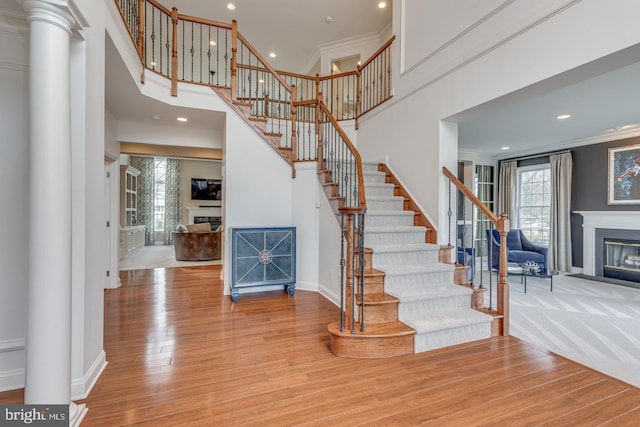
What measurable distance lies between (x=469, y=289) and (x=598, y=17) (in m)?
2.41

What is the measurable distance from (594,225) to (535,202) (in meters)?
1.44

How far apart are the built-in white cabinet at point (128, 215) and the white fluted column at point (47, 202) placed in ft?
20.6

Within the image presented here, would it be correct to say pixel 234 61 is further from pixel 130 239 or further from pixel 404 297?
pixel 130 239

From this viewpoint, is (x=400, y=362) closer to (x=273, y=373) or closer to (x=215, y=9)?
(x=273, y=373)

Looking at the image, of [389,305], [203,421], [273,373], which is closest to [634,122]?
[389,305]

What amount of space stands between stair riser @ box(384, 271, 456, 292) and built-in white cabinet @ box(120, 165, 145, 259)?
660cm

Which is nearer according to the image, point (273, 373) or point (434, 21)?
point (273, 373)

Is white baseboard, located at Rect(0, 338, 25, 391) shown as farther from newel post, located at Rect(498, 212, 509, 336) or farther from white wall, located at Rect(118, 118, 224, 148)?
newel post, located at Rect(498, 212, 509, 336)

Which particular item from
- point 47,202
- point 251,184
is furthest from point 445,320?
point 251,184

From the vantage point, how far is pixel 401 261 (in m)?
3.32

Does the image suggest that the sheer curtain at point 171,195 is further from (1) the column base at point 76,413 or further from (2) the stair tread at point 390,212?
(1) the column base at point 76,413

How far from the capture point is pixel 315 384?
2070 millimetres

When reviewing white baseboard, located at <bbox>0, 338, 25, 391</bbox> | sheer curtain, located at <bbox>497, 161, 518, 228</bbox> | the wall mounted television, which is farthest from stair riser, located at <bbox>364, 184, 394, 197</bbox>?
the wall mounted television

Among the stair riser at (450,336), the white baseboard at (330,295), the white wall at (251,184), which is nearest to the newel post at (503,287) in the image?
the stair riser at (450,336)
